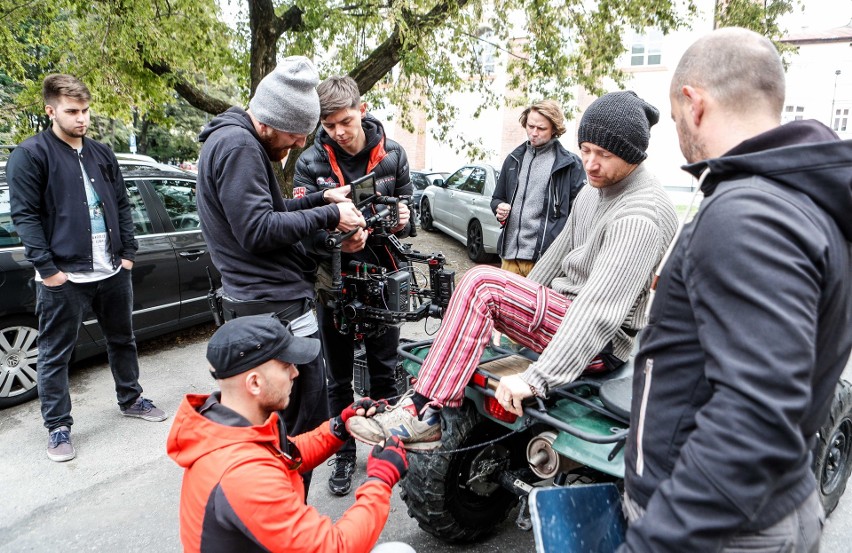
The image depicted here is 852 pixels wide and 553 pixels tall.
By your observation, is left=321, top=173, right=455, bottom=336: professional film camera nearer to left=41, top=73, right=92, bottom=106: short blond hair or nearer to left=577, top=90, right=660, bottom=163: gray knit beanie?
left=577, top=90, right=660, bottom=163: gray knit beanie

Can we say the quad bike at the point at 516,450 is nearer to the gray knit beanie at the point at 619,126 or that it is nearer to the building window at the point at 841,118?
the gray knit beanie at the point at 619,126

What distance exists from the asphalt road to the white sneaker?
0.83 metres

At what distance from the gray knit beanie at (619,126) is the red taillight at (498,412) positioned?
1.07 meters

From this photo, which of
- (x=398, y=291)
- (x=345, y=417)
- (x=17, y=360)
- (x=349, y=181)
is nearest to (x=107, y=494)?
(x=17, y=360)

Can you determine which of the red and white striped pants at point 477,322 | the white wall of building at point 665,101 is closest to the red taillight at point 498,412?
the red and white striped pants at point 477,322

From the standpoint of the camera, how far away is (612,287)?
2047mm

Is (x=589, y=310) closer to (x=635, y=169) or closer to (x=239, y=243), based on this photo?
(x=635, y=169)

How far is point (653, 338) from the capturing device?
49.1 inches

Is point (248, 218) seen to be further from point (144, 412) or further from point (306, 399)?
point (144, 412)

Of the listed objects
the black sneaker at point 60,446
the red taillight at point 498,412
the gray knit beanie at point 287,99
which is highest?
the gray knit beanie at point 287,99

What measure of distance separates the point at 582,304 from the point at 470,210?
25.9ft

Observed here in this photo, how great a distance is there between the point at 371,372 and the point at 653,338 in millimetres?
2404

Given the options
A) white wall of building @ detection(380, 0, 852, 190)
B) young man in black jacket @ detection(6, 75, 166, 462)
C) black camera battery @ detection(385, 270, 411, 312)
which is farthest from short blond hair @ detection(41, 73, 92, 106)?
white wall of building @ detection(380, 0, 852, 190)

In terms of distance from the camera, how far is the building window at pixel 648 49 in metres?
23.8
